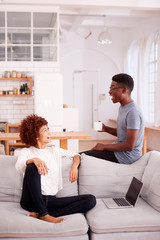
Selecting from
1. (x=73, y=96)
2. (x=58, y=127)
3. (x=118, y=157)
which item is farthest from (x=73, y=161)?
Answer: (x=73, y=96)

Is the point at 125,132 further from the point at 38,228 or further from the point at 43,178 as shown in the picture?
the point at 38,228

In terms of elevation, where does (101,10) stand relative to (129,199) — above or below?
above

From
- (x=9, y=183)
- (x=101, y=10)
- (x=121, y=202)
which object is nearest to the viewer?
(x=121, y=202)

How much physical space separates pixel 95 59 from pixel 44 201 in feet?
28.0

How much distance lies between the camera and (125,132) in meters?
3.01

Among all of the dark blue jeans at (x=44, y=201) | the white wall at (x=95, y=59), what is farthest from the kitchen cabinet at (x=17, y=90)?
the dark blue jeans at (x=44, y=201)

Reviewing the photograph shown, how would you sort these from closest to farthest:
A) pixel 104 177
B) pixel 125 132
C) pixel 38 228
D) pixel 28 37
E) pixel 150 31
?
pixel 38 228
pixel 104 177
pixel 125 132
pixel 28 37
pixel 150 31

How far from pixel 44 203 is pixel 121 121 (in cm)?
108

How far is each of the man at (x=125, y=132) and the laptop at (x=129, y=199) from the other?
0.34m

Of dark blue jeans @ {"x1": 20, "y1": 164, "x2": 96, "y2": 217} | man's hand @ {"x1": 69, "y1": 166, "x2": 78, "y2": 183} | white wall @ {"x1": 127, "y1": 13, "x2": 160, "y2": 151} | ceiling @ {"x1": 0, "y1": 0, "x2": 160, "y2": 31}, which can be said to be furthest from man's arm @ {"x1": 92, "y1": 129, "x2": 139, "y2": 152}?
white wall @ {"x1": 127, "y1": 13, "x2": 160, "y2": 151}

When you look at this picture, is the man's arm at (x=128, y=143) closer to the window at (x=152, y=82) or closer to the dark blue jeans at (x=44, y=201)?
the dark blue jeans at (x=44, y=201)

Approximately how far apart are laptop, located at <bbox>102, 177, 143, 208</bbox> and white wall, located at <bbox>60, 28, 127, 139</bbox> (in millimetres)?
7894

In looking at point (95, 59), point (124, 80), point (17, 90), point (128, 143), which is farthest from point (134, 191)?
point (95, 59)

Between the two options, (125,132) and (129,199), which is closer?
(129,199)
